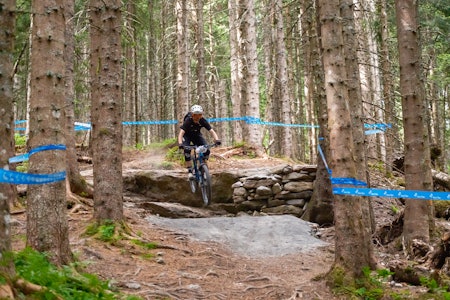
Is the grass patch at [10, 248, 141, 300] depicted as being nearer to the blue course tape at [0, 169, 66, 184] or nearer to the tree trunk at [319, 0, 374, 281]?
the blue course tape at [0, 169, 66, 184]

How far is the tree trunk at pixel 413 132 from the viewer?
292 inches

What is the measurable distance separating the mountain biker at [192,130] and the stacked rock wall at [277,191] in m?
1.91

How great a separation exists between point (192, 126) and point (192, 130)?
110 millimetres

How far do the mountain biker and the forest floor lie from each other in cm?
175

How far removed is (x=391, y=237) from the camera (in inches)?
324

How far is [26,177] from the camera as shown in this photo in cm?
376

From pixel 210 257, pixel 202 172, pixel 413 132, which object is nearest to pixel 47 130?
pixel 210 257

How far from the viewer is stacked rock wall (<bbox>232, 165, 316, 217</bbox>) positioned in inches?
440

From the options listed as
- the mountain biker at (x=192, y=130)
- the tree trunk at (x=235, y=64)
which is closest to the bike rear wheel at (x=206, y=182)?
the mountain biker at (x=192, y=130)

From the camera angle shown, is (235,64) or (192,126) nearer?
(192,126)

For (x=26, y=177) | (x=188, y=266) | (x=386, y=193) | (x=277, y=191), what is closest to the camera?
(x=26, y=177)

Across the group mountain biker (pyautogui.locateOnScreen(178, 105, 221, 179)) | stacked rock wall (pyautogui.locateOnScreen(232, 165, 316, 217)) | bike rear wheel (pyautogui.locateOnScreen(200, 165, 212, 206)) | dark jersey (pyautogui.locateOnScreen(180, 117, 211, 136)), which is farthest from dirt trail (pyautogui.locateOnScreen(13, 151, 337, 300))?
dark jersey (pyautogui.locateOnScreen(180, 117, 211, 136))

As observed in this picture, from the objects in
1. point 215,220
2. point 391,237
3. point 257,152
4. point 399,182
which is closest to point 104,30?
point 215,220

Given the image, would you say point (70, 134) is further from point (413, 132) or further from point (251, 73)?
point (251, 73)
